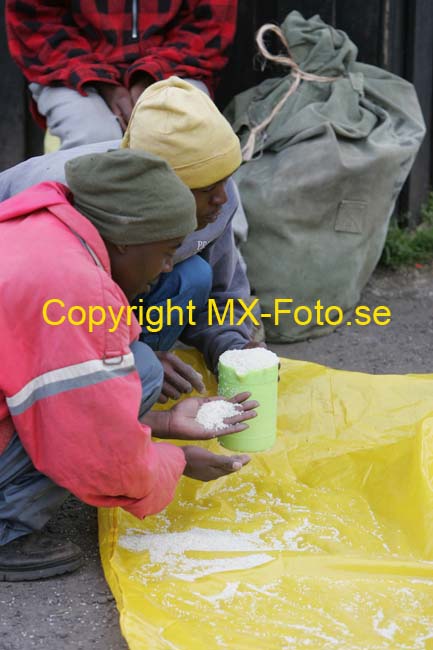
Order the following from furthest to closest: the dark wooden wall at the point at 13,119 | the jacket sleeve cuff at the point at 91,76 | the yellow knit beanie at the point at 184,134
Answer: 1. the dark wooden wall at the point at 13,119
2. the jacket sleeve cuff at the point at 91,76
3. the yellow knit beanie at the point at 184,134

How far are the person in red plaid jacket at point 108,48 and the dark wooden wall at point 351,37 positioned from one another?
17.7 inches

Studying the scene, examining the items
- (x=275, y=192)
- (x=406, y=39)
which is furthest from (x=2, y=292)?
(x=406, y=39)

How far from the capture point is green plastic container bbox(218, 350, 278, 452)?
2.66 m

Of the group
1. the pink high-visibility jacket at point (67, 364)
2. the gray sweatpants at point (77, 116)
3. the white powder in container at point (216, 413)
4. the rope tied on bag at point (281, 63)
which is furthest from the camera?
the rope tied on bag at point (281, 63)

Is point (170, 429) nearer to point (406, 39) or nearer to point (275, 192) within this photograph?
point (275, 192)

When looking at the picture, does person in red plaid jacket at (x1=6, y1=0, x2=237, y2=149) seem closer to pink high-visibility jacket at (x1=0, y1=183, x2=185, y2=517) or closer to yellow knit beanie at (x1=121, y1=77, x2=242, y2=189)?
yellow knit beanie at (x1=121, y1=77, x2=242, y2=189)

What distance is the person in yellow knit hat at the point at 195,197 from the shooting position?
8.80ft

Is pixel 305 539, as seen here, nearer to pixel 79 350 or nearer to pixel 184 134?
pixel 79 350

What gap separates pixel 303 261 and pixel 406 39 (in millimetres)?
1214

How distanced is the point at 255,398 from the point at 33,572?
0.67 m

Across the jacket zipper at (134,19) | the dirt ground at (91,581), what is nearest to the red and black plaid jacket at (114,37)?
the jacket zipper at (134,19)

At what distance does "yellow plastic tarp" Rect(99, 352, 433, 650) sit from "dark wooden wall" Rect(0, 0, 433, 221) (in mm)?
1709

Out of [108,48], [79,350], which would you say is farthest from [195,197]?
[108,48]

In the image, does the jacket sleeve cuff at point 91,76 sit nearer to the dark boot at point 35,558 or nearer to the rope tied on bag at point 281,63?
the rope tied on bag at point 281,63
